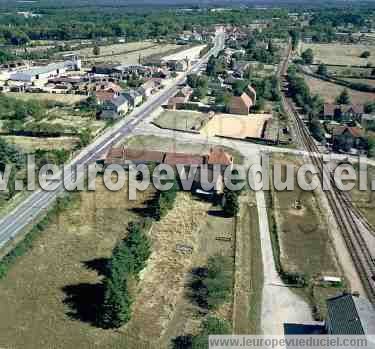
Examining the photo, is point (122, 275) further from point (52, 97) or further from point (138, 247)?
point (52, 97)

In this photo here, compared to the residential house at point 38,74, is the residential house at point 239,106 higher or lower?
lower

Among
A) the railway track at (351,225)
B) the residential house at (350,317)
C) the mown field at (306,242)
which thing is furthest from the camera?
the railway track at (351,225)

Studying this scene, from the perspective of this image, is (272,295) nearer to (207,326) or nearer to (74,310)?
(207,326)

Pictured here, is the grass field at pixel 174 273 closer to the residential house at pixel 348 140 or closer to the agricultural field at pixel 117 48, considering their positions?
the residential house at pixel 348 140

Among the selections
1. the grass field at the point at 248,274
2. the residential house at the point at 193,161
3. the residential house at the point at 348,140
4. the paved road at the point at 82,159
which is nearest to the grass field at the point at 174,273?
the grass field at the point at 248,274

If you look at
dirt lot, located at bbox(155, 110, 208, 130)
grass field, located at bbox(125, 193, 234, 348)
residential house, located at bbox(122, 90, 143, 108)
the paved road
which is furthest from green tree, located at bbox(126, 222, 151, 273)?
residential house, located at bbox(122, 90, 143, 108)
